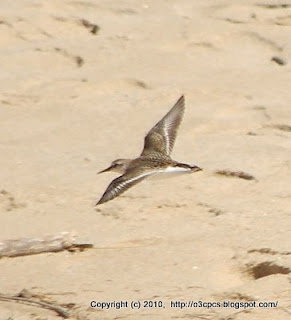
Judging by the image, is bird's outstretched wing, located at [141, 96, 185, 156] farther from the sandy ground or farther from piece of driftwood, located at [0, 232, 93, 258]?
piece of driftwood, located at [0, 232, 93, 258]

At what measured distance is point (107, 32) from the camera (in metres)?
6.71

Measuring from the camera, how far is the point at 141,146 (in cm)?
544

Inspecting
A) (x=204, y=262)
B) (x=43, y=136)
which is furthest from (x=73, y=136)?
(x=204, y=262)

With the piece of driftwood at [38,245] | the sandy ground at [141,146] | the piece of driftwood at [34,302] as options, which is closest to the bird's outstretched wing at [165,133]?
the sandy ground at [141,146]

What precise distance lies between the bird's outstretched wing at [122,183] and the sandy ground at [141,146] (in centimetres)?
11

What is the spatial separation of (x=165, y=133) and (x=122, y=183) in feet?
2.01

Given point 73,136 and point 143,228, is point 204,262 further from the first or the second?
point 73,136

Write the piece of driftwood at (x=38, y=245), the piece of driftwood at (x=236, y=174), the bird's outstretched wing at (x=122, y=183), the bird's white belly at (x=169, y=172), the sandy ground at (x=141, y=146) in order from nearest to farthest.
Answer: the sandy ground at (x=141, y=146) → the piece of driftwood at (x=38, y=245) → the bird's outstretched wing at (x=122, y=183) → the bird's white belly at (x=169, y=172) → the piece of driftwood at (x=236, y=174)

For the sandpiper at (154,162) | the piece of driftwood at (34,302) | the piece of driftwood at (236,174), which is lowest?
the piece of driftwood at (34,302)

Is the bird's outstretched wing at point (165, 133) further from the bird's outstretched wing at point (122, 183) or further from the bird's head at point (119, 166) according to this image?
the bird's outstretched wing at point (122, 183)

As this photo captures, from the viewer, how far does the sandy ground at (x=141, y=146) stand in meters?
4.23

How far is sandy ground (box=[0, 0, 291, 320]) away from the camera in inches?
166

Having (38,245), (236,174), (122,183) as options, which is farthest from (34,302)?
(236,174)

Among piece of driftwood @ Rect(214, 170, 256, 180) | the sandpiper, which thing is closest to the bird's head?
the sandpiper
